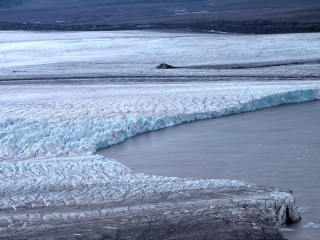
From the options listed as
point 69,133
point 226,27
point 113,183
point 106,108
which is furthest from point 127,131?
point 226,27

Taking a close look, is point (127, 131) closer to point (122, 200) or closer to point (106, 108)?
point (106, 108)

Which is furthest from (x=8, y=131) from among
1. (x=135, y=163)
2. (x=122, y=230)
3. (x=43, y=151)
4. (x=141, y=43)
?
(x=141, y=43)

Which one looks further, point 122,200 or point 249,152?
point 249,152

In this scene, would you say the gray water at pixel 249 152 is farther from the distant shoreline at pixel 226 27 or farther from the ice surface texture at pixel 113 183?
the distant shoreline at pixel 226 27

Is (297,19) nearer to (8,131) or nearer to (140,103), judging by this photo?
(140,103)

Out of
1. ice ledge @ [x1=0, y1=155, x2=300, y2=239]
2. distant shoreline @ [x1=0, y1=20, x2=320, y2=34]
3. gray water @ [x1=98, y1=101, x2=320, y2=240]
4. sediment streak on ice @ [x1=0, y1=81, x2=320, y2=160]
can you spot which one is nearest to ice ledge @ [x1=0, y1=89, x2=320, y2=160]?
sediment streak on ice @ [x1=0, y1=81, x2=320, y2=160]
